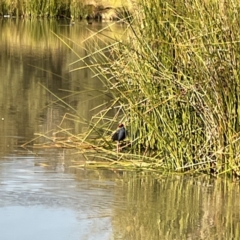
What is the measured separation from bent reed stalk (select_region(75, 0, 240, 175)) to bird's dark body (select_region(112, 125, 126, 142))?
0.18 meters

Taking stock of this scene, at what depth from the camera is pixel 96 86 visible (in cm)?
1171

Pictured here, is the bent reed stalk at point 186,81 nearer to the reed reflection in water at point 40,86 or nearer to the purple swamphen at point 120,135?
the purple swamphen at point 120,135

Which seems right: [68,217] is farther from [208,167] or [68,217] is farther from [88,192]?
[208,167]

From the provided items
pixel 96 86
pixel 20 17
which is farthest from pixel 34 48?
pixel 20 17

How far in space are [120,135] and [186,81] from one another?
3.16ft

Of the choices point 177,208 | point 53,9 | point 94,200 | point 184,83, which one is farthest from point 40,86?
point 53,9

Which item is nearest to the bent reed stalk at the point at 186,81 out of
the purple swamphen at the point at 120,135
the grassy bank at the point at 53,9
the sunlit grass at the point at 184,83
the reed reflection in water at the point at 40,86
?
the sunlit grass at the point at 184,83

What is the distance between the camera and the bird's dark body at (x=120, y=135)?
687 cm

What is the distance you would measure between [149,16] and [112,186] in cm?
138

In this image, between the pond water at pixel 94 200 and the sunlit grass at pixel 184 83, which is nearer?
the pond water at pixel 94 200

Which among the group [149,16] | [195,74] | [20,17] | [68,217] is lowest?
[68,217]

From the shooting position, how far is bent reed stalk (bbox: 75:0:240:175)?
6012 millimetres

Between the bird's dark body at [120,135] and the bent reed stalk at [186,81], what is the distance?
0.58ft

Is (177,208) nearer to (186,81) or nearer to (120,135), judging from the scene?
(186,81)
